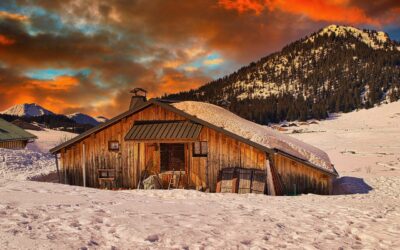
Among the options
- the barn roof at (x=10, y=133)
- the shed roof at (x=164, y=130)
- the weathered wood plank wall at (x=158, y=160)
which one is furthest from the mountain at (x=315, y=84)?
the shed roof at (x=164, y=130)

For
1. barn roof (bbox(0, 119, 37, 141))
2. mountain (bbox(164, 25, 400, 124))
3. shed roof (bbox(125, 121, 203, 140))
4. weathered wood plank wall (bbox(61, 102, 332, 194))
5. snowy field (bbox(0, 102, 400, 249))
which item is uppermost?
mountain (bbox(164, 25, 400, 124))

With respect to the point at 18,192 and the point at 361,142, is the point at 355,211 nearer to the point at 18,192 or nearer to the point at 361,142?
the point at 18,192

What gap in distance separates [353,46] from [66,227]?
204 m

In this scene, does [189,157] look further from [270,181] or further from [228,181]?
[270,181]

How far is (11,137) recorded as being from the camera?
45062mm

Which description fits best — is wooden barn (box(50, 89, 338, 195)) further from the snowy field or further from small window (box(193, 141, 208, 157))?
the snowy field

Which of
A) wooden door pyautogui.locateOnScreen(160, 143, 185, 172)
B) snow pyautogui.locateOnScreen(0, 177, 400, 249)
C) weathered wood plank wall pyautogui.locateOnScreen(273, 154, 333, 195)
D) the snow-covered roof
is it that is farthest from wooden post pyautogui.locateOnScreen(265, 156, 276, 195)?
wooden door pyautogui.locateOnScreen(160, 143, 185, 172)

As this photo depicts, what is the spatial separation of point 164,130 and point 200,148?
2.37m

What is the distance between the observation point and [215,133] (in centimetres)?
2066

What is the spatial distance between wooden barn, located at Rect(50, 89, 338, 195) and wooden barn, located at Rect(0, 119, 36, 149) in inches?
997

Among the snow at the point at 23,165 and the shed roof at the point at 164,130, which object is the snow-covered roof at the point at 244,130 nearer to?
the shed roof at the point at 164,130

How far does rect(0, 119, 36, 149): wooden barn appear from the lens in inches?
1717

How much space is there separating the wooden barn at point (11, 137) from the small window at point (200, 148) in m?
31.6

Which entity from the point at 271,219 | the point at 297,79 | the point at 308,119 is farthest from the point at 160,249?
the point at 297,79
